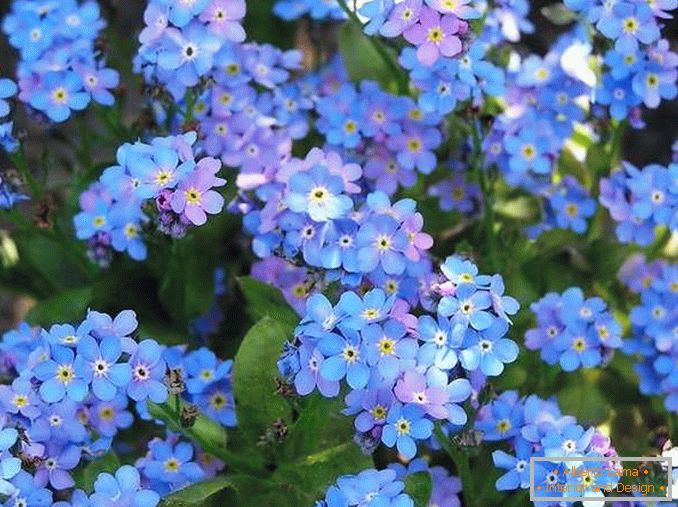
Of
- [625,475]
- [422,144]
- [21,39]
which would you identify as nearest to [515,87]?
[422,144]

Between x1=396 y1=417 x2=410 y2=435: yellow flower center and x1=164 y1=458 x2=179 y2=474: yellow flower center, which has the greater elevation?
x1=396 y1=417 x2=410 y2=435: yellow flower center

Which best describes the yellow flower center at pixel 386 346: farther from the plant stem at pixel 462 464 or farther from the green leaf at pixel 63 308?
the green leaf at pixel 63 308

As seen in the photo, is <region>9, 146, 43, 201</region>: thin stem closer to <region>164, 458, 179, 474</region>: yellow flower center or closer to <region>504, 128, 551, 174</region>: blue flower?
<region>164, 458, 179, 474</region>: yellow flower center

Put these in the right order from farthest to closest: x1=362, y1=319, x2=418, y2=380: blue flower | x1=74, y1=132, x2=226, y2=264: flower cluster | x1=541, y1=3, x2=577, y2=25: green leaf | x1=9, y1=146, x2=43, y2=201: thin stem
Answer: x1=541, y1=3, x2=577, y2=25: green leaf, x1=9, y1=146, x2=43, y2=201: thin stem, x1=74, y1=132, x2=226, y2=264: flower cluster, x1=362, y1=319, x2=418, y2=380: blue flower

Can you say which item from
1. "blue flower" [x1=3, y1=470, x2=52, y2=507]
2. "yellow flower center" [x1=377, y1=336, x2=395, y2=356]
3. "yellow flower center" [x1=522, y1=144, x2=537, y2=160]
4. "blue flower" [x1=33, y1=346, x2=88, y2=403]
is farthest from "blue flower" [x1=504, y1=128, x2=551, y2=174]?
"blue flower" [x1=3, y1=470, x2=52, y2=507]

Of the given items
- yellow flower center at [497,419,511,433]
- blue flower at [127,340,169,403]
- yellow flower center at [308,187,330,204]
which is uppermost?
yellow flower center at [308,187,330,204]

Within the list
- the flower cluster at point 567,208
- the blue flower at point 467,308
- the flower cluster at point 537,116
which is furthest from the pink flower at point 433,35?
the flower cluster at point 567,208

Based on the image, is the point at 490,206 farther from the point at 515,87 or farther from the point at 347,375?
the point at 347,375
